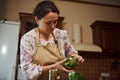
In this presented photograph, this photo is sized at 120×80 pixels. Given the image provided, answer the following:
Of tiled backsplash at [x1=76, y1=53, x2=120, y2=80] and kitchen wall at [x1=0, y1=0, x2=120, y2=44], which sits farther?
kitchen wall at [x1=0, y1=0, x2=120, y2=44]

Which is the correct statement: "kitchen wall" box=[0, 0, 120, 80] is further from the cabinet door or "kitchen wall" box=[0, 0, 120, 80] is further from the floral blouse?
the floral blouse

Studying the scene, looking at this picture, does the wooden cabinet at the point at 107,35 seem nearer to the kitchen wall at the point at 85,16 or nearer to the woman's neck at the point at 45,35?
the kitchen wall at the point at 85,16

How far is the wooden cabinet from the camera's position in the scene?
332cm

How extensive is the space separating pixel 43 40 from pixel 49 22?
0.43 feet

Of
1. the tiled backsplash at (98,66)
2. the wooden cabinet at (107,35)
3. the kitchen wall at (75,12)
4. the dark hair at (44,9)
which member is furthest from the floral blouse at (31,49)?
the kitchen wall at (75,12)

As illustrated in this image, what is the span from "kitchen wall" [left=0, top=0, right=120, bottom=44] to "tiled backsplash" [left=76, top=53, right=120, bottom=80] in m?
0.34

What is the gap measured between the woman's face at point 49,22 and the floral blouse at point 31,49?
2.8 inches

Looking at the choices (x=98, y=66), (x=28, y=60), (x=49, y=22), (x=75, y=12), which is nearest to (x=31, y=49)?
(x=28, y=60)

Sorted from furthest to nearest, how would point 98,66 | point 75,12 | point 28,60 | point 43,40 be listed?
point 75,12 → point 98,66 → point 43,40 → point 28,60

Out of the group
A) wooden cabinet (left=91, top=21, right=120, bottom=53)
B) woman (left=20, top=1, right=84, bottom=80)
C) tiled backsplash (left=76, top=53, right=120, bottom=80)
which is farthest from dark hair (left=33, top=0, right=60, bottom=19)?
wooden cabinet (left=91, top=21, right=120, bottom=53)

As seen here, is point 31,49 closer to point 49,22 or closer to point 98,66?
point 49,22

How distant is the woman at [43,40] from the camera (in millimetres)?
1086

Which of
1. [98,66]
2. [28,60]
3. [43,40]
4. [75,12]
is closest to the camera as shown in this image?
[28,60]

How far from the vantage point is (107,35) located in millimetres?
3375
